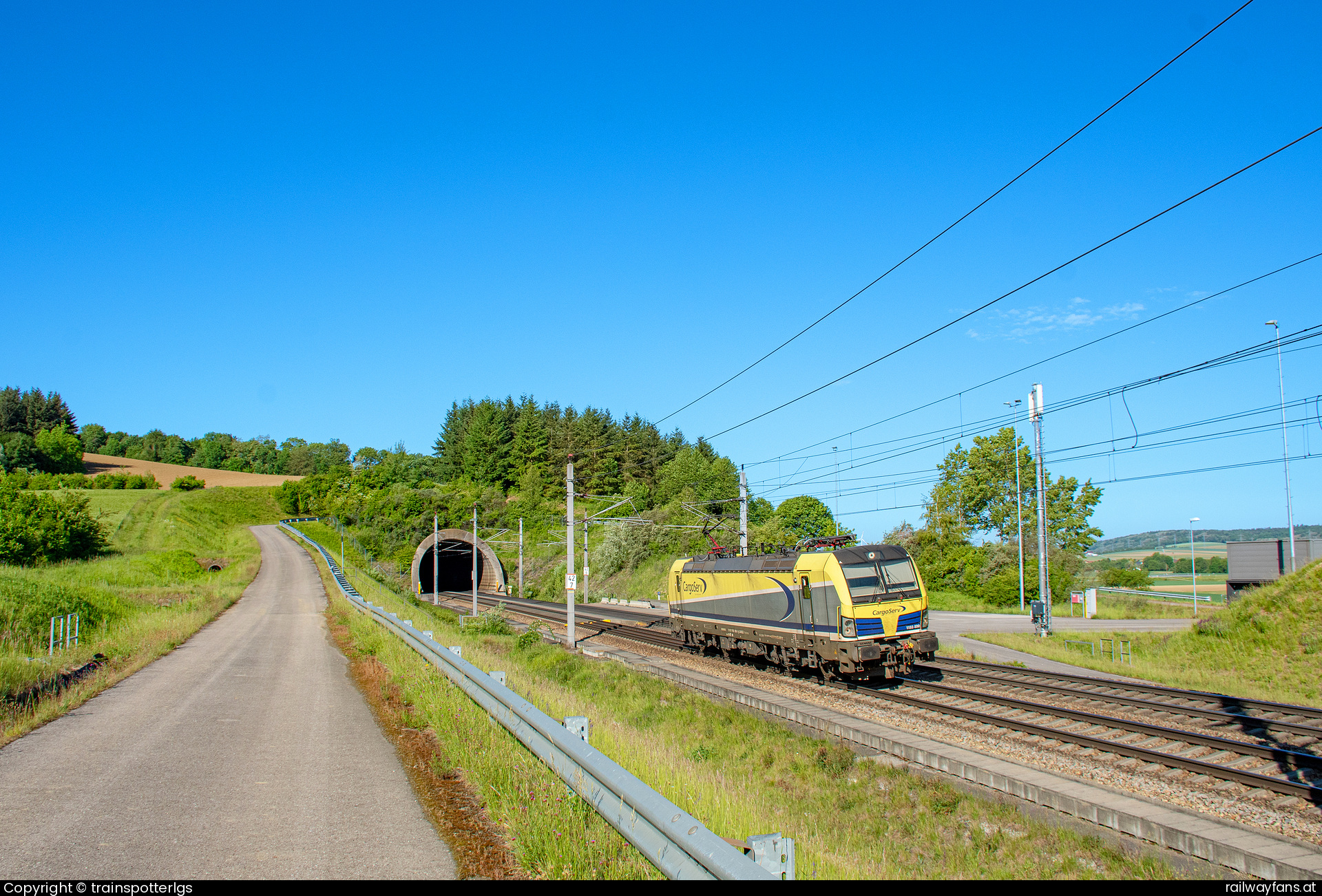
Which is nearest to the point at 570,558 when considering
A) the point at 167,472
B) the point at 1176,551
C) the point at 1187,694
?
the point at 1187,694

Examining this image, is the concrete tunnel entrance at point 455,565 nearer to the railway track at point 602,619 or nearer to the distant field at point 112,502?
the railway track at point 602,619

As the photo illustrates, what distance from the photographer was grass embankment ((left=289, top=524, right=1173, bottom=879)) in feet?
15.5

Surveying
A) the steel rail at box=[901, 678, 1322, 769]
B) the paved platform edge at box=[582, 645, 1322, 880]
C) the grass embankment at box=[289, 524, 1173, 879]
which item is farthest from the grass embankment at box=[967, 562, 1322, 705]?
the grass embankment at box=[289, 524, 1173, 879]

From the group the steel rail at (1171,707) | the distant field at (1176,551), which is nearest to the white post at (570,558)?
the steel rail at (1171,707)

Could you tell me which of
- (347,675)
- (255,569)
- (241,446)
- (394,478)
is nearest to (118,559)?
(255,569)

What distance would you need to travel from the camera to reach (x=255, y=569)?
49.4m

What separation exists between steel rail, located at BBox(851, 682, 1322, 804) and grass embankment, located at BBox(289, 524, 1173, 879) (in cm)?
324

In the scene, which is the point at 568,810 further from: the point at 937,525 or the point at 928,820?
the point at 937,525

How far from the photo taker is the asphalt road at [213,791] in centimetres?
463

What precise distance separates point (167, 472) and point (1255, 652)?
451 feet

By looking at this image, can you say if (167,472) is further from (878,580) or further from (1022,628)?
(878,580)

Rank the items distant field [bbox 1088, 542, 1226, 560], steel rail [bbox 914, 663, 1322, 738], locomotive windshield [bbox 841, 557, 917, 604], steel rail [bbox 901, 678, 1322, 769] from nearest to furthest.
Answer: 1. steel rail [bbox 901, 678, 1322, 769]
2. steel rail [bbox 914, 663, 1322, 738]
3. locomotive windshield [bbox 841, 557, 917, 604]
4. distant field [bbox 1088, 542, 1226, 560]

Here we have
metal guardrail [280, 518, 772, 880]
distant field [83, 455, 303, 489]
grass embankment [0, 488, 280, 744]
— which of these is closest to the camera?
metal guardrail [280, 518, 772, 880]

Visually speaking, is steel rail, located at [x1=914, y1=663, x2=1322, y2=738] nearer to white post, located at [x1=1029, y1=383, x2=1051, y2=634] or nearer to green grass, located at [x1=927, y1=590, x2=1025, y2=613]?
white post, located at [x1=1029, y1=383, x2=1051, y2=634]
